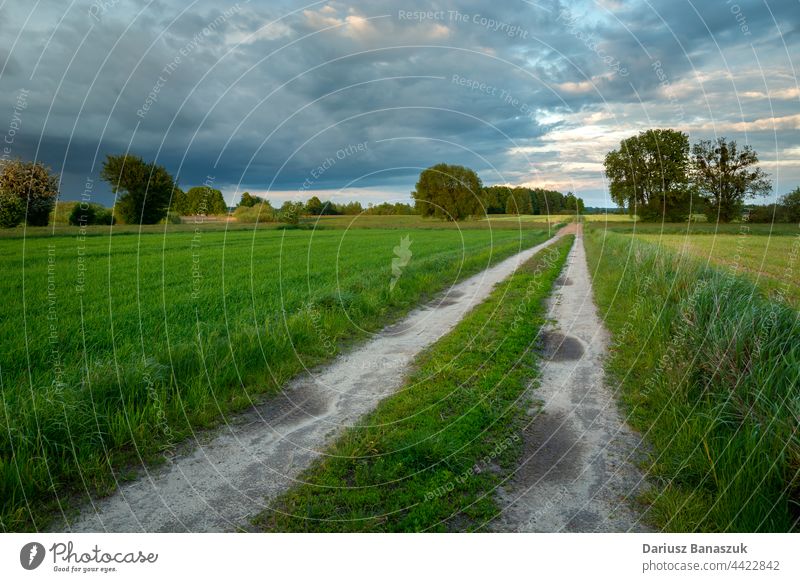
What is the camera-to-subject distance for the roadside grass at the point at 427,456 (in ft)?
14.8

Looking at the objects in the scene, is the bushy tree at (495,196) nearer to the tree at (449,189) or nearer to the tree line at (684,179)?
the tree at (449,189)

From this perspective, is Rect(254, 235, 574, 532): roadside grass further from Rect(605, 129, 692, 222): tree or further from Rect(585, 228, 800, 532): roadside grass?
Rect(605, 129, 692, 222): tree

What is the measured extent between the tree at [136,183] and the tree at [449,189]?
→ 17252 millimetres

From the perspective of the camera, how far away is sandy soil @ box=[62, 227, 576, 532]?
179 inches

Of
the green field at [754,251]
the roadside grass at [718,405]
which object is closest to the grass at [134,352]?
the roadside grass at [718,405]

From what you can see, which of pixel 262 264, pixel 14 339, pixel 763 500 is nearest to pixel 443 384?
pixel 763 500

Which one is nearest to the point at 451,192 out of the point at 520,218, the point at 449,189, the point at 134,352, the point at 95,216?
the point at 449,189

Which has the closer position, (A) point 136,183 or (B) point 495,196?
(A) point 136,183

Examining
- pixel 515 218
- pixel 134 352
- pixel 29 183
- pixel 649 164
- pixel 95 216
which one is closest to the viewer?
pixel 134 352

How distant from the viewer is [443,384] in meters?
7.91

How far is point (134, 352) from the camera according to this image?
26.8 ft

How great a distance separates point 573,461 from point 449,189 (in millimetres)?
33072

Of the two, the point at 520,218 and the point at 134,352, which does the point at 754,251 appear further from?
the point at 520,218

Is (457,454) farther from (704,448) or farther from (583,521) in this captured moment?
(704,448)
